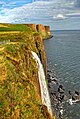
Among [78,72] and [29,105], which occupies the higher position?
[29,105]

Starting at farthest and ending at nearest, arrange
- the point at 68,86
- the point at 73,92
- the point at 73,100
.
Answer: the point at 68,86 < the point at 73,92 < the point at 73,100

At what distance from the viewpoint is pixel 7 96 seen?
20.9 metres

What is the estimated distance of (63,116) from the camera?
50750mm

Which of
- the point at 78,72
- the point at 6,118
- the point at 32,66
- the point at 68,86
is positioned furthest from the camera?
the point at 78,72

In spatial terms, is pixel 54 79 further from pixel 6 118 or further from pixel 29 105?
pixel 6 118

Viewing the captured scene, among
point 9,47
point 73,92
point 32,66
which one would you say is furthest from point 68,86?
point 9,47

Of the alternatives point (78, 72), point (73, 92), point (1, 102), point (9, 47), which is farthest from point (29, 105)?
point (78, 72)

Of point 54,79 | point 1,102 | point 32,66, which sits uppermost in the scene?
point 1,102

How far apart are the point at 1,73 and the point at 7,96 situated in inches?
94.0

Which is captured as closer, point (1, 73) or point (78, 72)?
point (1, 73)

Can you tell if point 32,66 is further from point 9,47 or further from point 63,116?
point 63,116

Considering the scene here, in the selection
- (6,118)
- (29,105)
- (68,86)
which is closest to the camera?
(6,118)

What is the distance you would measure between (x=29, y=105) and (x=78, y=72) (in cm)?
5929

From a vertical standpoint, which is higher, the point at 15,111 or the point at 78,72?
the point at 15,111
